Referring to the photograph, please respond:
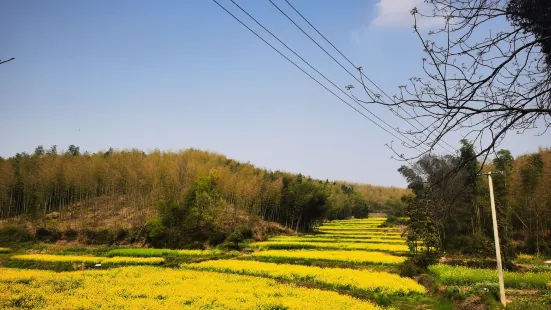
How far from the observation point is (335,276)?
18.7 m

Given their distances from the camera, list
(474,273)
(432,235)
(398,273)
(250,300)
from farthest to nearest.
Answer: (432,235) < (398,273) < (474,273) < (250,300)

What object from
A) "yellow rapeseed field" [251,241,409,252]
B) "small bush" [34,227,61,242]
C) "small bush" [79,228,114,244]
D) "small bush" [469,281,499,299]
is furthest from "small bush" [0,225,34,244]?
"small bush" [469,281,499,299]

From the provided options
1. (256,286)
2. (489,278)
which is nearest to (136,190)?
(256,286)

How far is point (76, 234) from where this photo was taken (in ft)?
138

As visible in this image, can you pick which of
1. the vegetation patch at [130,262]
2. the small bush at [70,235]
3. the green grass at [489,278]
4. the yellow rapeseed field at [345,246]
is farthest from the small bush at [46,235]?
the green grass at [489,278]

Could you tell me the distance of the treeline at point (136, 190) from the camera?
47.9 metres

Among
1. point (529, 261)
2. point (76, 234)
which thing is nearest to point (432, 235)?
point (529, 261)

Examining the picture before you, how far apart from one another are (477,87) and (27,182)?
58.7 metres

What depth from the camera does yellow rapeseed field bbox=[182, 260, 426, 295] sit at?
15.9 meters

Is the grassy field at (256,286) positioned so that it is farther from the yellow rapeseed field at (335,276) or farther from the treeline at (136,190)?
the treeline at (136,190)

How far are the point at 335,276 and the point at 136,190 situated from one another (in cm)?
3944

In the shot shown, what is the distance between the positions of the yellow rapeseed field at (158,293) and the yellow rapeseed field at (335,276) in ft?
5.93

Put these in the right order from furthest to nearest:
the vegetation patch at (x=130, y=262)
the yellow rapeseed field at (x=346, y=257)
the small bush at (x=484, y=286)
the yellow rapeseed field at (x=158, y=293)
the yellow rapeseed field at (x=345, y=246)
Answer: the yellow rapeseed field at (x=345, y=246) → the vegetation patch at (x=130, y=262) → the yellow rapeseed field at (x=346, y=257) → the small bush at (x=484, y=286) → the yellow rapeseed field at (x=158, y=293)

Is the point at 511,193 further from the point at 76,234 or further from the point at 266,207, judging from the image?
the point at 76,234
